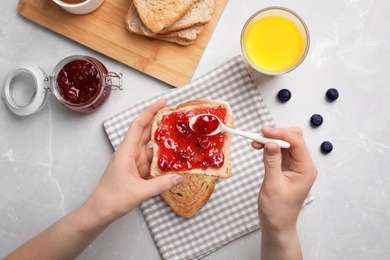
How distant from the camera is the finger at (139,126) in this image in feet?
6.98

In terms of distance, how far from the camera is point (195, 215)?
248 cm

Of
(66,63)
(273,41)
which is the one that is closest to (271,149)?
(273,41)

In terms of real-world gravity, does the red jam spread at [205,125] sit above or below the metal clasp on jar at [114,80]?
above

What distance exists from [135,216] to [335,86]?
55.6 inches

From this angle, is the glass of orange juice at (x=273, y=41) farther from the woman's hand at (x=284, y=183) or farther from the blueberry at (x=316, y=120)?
the woman's hand at (x=284, y=183)

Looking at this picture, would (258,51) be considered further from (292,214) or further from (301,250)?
(301,250)

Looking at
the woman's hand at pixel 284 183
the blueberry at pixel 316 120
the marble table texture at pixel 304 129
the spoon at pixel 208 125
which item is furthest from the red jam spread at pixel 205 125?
the blueberry at pixel 316 120

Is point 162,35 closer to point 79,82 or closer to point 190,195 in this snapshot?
point 79,82

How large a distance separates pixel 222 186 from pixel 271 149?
2.08ft

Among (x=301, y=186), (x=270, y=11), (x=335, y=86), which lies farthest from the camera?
(x=335, y=86)

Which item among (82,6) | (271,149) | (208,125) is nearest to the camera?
(271,149)

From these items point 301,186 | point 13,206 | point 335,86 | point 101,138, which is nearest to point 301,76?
point 335,86

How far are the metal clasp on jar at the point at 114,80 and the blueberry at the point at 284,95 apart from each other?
0.92 meters

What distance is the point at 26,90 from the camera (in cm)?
254
